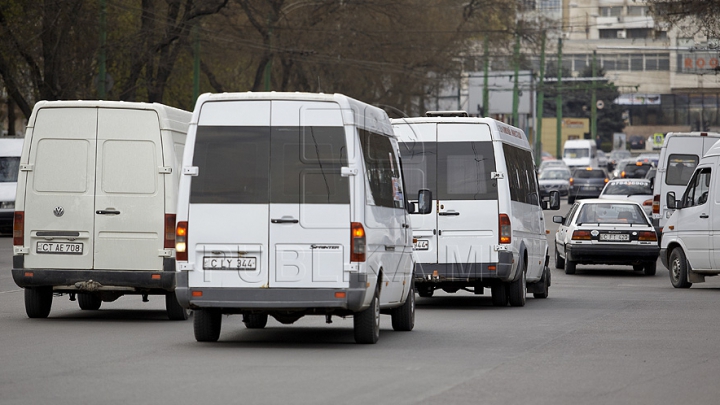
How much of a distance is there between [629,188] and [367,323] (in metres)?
29.0

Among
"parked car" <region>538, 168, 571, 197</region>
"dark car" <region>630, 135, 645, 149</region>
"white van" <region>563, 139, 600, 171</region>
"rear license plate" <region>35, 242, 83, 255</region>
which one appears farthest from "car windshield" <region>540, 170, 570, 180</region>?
"dark car" <region>630, 135, 645, 149</region>

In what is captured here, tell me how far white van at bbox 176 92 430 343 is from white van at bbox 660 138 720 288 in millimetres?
10638

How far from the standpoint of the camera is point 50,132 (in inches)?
606

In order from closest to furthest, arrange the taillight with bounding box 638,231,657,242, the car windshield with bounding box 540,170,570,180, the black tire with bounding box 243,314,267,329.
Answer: the black tire with bounding box 243,314,267,329, the taillight with bounding box 638,231,657,242, the car windshield with bounding box 540,170,570,180

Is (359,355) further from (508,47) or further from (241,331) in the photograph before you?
(508,47)

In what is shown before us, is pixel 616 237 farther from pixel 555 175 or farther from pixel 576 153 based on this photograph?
pixel 576 153

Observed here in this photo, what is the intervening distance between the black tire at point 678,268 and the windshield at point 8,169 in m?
20.1

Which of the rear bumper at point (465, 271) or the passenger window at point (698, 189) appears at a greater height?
the passenger window at point (698, 189)

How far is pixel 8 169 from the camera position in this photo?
37.5 meters

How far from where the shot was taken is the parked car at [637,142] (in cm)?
14462

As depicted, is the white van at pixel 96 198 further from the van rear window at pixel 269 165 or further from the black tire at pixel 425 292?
the black tire at pixel 425 292

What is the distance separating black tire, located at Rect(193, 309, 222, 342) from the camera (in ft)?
42.9

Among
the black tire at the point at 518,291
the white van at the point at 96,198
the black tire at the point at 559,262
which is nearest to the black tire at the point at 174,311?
the white van at the point at 96,198

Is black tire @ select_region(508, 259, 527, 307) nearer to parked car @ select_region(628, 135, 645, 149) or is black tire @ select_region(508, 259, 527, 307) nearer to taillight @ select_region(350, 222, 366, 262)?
taillight @ select_region(350, 222, 366, 262)
